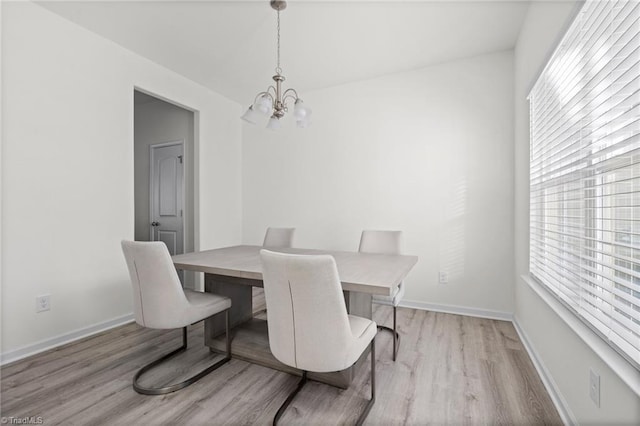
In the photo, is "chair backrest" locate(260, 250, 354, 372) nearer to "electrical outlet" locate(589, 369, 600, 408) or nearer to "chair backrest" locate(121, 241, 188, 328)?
"chair backrest" locate(121, 241, 188, 328)

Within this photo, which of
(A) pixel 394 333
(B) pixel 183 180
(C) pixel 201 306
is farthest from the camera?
(B) pixel 183 180

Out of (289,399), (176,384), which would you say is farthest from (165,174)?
(289,399)

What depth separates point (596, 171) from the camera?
1395 millimetres

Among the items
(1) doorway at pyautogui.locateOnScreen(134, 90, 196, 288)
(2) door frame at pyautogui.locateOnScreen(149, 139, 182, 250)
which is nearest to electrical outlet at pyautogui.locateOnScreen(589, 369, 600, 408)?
(1) doorway at pyautogui.locateOnScreen(134, 90, 196, 288)

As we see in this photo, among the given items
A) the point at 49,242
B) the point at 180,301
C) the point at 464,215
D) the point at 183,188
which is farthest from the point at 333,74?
the point at 49,242

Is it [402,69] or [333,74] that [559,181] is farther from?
→ [333,74]

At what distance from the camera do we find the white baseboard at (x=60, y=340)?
220 cm

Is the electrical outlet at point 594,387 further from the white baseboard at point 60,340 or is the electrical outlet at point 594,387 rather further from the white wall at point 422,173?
the white baseboard at point 60,340

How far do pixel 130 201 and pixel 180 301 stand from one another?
174cm

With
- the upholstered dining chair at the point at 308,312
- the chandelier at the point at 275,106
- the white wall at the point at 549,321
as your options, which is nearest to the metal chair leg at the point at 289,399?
the upholstered dining chair at the point at 308,312

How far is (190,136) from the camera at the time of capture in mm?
4023

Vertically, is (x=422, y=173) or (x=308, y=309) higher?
(x=422, y=173)

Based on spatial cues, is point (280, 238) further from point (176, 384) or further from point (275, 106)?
point (176, 384)

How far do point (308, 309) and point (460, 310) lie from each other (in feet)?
8.15
